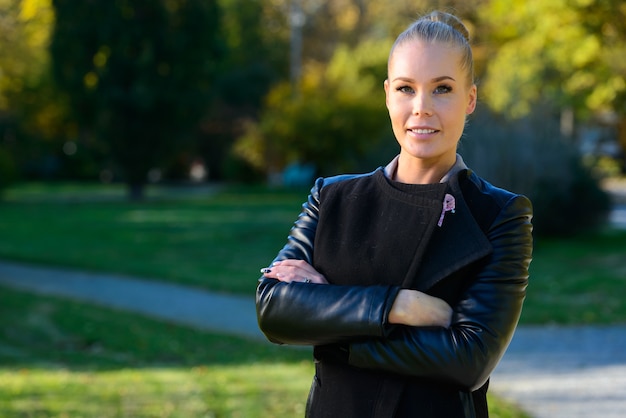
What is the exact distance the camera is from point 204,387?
6.90 meters

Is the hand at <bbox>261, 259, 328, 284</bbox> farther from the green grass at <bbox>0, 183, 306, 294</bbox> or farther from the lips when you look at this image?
the green grass at <bbox>0, 183, 306, 294</bbox>

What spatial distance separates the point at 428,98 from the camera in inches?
88.2

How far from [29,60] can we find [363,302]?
3611cm

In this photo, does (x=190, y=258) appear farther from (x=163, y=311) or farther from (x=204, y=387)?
(x=204, y=387)

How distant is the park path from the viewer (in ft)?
22.3

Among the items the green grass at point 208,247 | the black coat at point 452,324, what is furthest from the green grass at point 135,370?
the black coat at point 452,324

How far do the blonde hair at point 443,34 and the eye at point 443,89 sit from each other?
7cm

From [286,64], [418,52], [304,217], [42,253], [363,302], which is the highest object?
[286,64]

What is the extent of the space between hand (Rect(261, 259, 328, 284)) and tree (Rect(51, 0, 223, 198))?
2554 cm

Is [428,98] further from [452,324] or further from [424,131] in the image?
[452,324]

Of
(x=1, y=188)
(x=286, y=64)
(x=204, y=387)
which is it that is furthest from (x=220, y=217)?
(x=286, y=64)

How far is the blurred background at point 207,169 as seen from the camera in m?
7.64

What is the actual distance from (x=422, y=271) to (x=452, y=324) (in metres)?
0.15

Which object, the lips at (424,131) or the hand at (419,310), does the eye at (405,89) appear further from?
the hand at (419,310)
